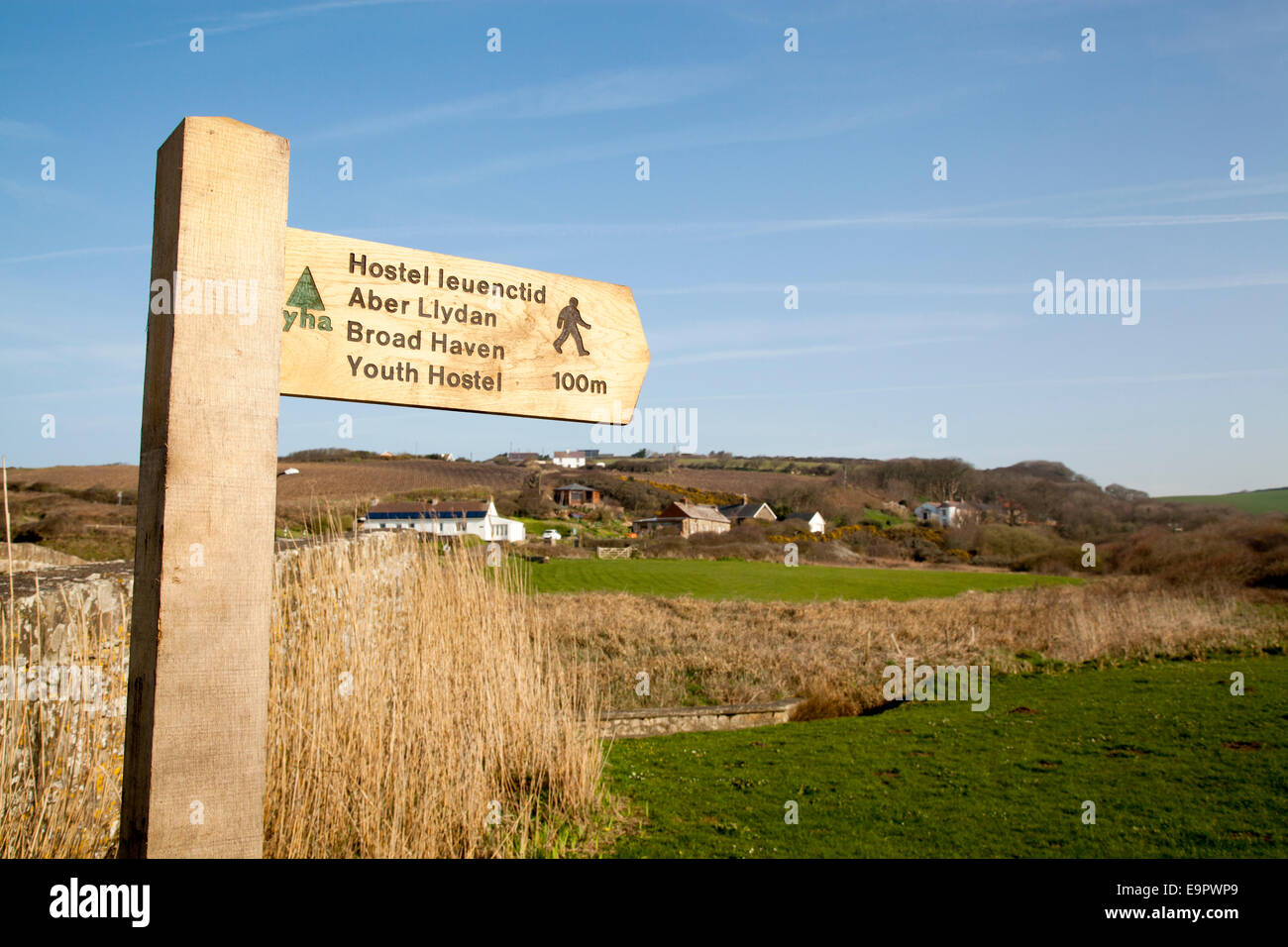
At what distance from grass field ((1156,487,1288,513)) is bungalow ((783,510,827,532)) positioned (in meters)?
26.3

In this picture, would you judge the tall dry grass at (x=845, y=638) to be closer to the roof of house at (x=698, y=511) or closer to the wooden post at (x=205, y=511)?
the wooden post at (x=205, y=511)

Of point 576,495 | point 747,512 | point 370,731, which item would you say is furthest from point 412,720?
point 747,512

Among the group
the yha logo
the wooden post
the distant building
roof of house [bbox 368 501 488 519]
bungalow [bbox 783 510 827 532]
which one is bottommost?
the wooden post

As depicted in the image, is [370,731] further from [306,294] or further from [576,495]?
[576,495]

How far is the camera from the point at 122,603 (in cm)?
416

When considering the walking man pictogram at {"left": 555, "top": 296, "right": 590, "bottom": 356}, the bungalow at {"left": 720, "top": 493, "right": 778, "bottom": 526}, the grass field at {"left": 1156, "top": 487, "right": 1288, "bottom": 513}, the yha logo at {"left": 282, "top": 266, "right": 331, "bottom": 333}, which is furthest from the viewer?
the bungalow at {"left": 720, "top": 493, "right": 778, "bottom": 526}

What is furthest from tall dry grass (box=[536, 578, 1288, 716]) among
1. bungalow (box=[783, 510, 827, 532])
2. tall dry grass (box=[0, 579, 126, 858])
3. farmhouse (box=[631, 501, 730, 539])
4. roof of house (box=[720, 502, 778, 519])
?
roof of house (box=[720, 502, 778, 519])

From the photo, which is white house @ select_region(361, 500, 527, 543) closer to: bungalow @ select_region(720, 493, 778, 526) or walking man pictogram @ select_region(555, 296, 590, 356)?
walking man pictogram @ select_region(555, 296, 590, 356)

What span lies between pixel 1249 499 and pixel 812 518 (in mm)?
32802

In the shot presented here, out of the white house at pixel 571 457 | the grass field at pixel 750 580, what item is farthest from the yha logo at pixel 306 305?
the grass field at pixel 750 580

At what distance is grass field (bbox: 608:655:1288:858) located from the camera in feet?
15.8

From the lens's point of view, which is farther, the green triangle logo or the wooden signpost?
the green triangle logo
